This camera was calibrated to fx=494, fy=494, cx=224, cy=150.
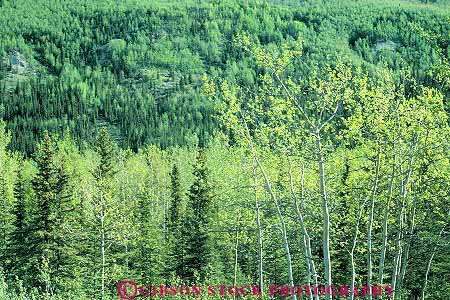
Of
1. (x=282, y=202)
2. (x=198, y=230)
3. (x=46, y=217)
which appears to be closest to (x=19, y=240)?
(x=46, y=217)

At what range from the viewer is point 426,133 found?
15125 millimetres

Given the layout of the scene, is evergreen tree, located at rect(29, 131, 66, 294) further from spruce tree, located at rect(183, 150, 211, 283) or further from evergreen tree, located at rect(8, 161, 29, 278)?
spruce tree, located at rect(183, 150, 211, 283)

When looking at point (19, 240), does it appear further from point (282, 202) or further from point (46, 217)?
point (282, 202)

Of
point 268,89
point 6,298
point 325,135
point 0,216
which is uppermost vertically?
point 268,89

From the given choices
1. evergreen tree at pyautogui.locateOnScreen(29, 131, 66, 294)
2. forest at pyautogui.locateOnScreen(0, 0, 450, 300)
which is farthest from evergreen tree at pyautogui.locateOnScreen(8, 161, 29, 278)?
evergreen tree at pyautogui.locateOnScreen(29, 131, 66, 294)

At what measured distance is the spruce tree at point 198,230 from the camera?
38.7m

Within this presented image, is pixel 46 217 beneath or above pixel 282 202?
beneath

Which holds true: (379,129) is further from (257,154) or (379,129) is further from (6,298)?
(6,298)

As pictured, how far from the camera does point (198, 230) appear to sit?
128ft

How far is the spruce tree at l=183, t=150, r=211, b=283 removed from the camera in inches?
Answer: 1524

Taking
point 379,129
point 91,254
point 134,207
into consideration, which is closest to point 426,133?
point 379,129

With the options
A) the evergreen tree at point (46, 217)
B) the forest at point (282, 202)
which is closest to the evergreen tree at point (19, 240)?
the forest at point (282, 202)

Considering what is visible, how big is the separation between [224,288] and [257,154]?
11426mm

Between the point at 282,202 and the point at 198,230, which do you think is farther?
the point at 198,230
